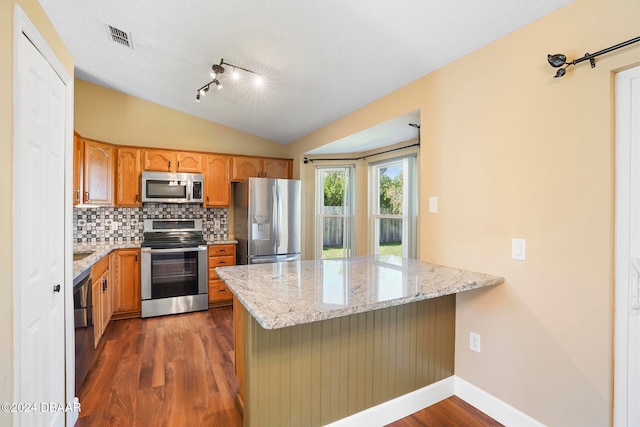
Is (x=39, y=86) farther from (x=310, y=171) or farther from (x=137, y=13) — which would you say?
(x=310, y=171)

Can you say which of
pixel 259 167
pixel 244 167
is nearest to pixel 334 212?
pixel 259 167

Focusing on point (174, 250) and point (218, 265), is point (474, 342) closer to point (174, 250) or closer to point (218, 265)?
point (218, 265)

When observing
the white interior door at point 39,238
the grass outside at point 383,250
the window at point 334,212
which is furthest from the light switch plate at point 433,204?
the white interior door at point 39,238

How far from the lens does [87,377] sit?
2.35 meters

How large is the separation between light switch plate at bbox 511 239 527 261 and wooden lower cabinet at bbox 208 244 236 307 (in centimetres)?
337

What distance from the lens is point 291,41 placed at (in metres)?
2.19

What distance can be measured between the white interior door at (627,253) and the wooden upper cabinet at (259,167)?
384cm

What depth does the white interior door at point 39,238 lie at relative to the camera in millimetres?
1226

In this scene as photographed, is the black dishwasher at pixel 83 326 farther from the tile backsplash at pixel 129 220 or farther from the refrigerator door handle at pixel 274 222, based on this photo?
the refrigerator door handle at pixel 274 222

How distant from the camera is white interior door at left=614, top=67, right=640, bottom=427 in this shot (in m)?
1.39

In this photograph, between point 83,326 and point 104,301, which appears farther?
point 104,301

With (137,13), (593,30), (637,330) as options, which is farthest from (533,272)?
(137,13)

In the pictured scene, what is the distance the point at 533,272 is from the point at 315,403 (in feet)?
4.72

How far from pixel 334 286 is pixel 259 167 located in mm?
3213
